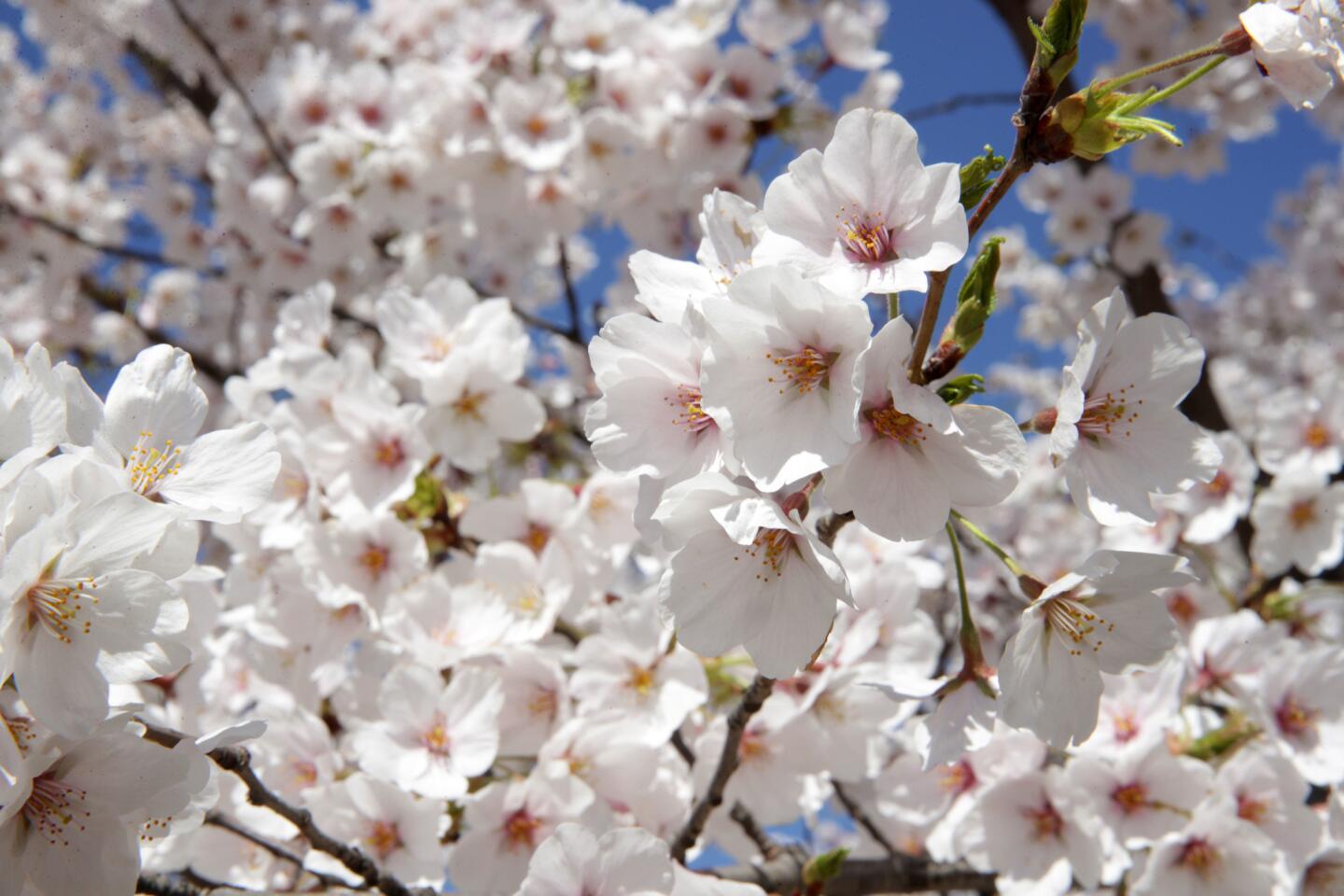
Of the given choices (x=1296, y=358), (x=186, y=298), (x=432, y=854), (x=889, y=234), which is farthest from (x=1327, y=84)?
(x=1296, y=358)

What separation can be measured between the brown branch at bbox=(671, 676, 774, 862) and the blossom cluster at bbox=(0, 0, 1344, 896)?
0.01m

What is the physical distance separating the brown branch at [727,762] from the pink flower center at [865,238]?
665 millimetres

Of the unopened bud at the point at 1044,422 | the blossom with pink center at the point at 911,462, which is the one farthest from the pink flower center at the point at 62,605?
the unopened bud at the point at 1044,422

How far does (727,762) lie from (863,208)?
1.01 metres

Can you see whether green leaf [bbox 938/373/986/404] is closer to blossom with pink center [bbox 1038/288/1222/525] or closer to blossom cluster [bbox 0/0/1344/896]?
blossom cluster [bbox 0/0/1344/896]

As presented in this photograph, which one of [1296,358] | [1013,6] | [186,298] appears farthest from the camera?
[1296,358]

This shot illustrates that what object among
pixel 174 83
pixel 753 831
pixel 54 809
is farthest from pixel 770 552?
pixel 174 83

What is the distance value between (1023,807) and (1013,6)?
3927mm

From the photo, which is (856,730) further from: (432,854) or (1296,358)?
(1296,358)

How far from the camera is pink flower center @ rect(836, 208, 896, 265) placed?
4.59 ft

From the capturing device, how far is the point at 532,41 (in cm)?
429

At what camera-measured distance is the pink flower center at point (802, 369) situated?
1.34 meters

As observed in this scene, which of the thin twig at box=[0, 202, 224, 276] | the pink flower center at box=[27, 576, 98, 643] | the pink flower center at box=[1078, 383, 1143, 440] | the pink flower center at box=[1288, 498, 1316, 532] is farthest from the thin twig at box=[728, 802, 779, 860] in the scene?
the thin twig at box=[0, 202, 224, 276]

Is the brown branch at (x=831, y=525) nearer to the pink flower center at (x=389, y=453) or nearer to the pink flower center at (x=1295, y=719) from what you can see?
the pink flower center at (x=389, y=453)
